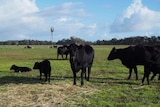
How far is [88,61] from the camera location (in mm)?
18422

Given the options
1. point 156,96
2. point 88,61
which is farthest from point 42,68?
point 156,96

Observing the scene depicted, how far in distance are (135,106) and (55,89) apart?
4.71 m

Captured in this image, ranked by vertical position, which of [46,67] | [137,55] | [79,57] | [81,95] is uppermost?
[137,55]

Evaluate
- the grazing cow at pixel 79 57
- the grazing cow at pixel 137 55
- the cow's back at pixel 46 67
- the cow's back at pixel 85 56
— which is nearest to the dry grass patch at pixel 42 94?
the grazing cow at pixel 79 57

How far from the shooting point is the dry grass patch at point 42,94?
12211 millimetres

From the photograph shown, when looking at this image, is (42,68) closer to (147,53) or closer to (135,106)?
(147,53)

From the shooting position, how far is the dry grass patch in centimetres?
1221

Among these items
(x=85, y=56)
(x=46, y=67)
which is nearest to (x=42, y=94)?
(x=46, y=67)

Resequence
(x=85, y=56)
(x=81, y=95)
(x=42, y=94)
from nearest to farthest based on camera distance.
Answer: (x=81, y=95)
(x=42, y=94)
(x=85, y=56)

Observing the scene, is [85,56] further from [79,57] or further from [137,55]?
[137,55]

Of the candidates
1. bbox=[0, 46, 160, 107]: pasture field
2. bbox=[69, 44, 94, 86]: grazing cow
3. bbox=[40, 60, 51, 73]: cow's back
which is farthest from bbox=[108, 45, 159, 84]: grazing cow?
bbox=[40, 60, 51, 73]: cow's back

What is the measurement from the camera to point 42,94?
13.7 meters

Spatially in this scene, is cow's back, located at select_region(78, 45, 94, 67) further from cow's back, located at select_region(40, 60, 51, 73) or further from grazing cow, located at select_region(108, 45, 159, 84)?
grazing cow, located at select_region(108, 45, 159, 84)

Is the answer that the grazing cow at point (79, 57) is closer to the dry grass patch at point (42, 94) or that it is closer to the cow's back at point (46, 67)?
the dry grass patch at point (42, 94)
